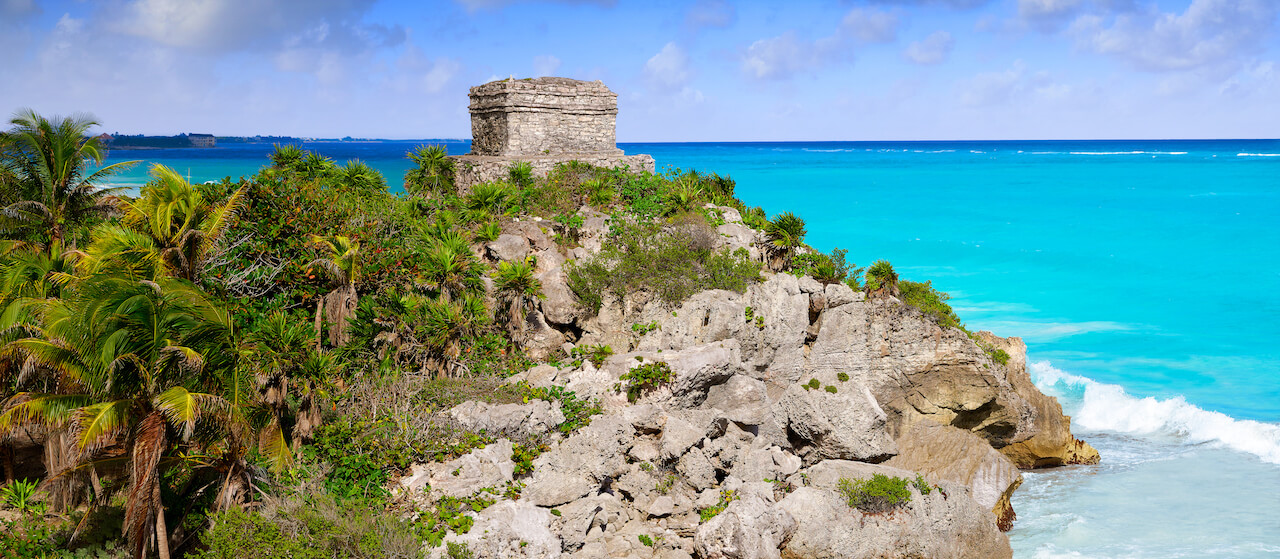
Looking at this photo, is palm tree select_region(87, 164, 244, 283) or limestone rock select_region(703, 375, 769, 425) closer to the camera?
palm tree select_region(87, 164, 244, 283)

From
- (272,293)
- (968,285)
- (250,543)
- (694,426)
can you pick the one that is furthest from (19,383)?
(968,285)

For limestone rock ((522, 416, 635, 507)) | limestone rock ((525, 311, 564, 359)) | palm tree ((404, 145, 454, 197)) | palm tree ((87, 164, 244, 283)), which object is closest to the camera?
palm tree ((87, 164, 244, 283))

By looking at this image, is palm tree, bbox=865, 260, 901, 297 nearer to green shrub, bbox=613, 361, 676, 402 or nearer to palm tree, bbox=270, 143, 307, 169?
green shrub, bbox=613, 361, 676, 402

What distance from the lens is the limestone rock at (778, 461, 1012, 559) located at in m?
13.4

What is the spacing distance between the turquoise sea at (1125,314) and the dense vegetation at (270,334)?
5898 mm

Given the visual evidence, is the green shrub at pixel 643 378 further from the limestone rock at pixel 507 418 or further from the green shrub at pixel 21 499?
the green shrub at pixel 21 499

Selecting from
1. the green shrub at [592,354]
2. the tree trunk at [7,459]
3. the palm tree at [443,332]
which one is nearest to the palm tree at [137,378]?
the tree trunk at [7,459]

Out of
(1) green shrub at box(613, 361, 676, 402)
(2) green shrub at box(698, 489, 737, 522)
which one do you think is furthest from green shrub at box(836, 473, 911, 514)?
(1) green shrub at box(613, 361, 676, 402)

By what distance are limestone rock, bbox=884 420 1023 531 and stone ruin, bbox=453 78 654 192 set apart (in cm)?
1164

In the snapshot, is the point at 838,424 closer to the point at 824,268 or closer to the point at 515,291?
the point at 824,268

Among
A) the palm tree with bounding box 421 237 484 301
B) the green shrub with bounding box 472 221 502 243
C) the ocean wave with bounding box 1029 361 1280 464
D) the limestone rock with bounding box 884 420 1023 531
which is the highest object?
the green shrub with bounding box 472 221 502 243

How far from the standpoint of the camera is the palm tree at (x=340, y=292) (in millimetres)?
15430

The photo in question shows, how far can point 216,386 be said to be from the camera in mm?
10336

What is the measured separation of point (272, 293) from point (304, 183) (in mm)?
3005
